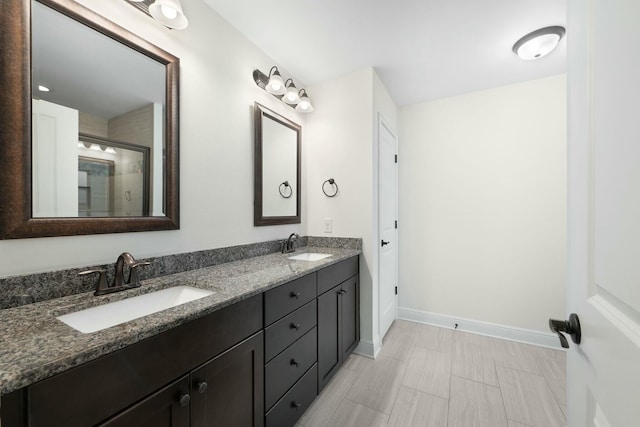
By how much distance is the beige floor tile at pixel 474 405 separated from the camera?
1458 mm

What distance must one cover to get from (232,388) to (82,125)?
1.23 meters

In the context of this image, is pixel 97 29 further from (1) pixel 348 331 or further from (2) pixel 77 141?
(1) pixel 348 331

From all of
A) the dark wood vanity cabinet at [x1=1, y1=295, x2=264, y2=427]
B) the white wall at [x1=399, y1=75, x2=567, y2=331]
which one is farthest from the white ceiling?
the dark wood vanity cabinet at [x1=1, y1=295, x2=264, y2=427]

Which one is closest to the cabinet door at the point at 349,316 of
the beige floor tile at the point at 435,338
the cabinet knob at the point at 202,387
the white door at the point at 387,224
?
the white door at the point at 387,224

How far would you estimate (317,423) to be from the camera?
1.44 metres

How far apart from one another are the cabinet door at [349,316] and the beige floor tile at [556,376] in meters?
1.35

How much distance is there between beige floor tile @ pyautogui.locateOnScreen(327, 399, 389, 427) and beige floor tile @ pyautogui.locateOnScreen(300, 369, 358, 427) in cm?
4

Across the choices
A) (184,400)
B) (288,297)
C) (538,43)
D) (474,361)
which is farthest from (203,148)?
(474,361)

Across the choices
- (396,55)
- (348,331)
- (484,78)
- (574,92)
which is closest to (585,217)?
(574,92)

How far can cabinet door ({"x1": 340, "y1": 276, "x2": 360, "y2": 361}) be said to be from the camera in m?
1.91

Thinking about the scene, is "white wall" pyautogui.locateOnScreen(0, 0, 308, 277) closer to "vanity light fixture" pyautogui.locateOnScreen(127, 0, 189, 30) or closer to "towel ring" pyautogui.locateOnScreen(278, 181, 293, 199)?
"vanity light fixture" pyautogui.locateOnScreen(127, 0, 189, 30)

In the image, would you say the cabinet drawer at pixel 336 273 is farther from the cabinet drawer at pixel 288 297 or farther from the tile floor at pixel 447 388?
the tile floor at pixel 447 388

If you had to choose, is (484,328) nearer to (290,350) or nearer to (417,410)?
(417,410)

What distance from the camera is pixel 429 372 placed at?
191 cm
